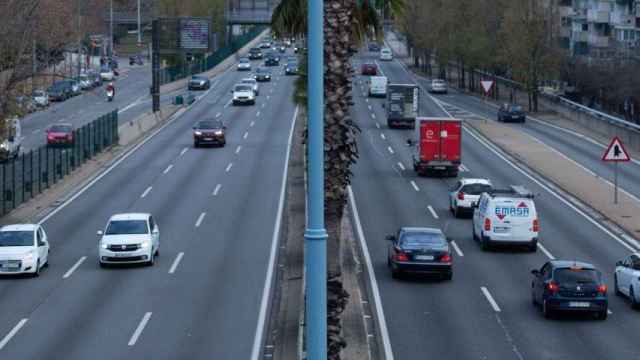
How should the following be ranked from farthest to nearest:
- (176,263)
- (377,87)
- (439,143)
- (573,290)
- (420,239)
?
(377,87) < (439,143) < (176,263) < (420,239) < (573,290)

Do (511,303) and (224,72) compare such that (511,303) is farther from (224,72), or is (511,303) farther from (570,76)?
(224,72)

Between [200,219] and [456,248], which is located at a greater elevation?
[200,219]

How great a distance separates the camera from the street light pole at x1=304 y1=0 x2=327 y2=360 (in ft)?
31.2

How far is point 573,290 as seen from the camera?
2839cm

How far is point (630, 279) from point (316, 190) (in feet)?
73.0

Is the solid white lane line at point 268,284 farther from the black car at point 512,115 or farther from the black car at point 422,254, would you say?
the black car at point 512,115

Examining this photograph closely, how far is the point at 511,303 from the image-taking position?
3089cm

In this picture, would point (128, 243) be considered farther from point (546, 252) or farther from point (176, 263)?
point (546, 252)

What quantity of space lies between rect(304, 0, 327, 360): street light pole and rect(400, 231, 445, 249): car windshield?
23.7m

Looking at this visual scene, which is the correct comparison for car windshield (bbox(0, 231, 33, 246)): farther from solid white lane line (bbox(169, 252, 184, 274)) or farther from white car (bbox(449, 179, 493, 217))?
white car (bbox(449, 179, 493, 217))

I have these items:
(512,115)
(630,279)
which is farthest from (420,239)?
(512,115)

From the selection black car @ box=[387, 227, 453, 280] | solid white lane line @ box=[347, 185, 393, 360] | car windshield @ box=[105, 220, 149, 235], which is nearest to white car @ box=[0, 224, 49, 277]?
car windshield @ box=[105, 220, 149, 235]

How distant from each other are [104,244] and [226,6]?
9884 cm

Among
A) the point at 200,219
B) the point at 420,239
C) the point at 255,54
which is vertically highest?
the point at 255,54
